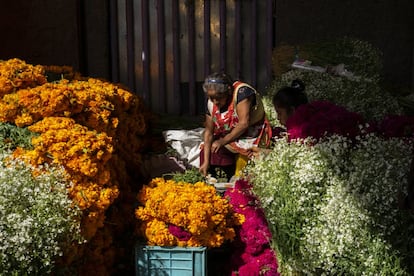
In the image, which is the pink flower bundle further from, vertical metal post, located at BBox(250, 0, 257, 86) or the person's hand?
vertical metal post, located at BBox(250, 0, 257, 86)

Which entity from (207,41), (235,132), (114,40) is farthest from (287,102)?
(114,40)

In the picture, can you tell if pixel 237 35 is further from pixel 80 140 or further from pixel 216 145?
pixel 80 140

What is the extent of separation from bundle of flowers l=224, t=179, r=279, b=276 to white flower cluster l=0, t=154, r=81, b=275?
130 centimetres

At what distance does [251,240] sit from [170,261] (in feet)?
2.00

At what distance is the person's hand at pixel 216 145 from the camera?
241 inches

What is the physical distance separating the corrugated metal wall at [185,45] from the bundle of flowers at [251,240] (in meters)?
3.29

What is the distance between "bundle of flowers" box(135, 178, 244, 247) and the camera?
4.71 m

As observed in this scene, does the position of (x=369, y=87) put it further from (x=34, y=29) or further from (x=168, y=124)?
(x=34, y=29)

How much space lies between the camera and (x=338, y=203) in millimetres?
4062

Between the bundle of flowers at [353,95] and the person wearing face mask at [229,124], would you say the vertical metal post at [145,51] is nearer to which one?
the bundle of flowers at [353,95]

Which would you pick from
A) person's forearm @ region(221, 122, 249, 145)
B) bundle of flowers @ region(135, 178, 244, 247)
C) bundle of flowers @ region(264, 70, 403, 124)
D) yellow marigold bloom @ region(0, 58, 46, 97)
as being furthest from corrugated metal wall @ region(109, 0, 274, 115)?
bundle of flowers @ region(135, 178, 244, 247)

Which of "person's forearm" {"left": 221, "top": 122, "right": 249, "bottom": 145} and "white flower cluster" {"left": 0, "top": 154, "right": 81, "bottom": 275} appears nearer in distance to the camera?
"white flower cluster" {"left": 0, "top": 154, "right": 81, "bottom": 275}

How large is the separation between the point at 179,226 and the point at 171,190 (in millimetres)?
297

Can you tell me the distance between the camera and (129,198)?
5309 mm
